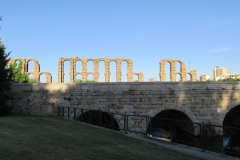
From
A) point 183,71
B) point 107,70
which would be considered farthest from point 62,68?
point 183,71

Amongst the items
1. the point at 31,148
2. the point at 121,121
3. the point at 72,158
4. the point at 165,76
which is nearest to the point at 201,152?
the point at 72,158

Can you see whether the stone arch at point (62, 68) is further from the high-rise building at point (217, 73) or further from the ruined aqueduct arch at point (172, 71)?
the high-rise building at point (217, 73)

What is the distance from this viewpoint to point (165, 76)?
155ft

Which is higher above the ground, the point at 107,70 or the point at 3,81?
the point at 107,70

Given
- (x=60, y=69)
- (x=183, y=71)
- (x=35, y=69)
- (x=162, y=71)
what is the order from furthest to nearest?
(x=183, y=71)
(x=162, y=71)
(x=35, y=69)
(x=60, y=69)

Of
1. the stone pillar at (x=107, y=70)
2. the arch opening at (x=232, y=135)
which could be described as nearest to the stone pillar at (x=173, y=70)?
the stone pillar at (x=107, y=70)

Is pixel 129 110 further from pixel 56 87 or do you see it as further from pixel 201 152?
pixel 201 152

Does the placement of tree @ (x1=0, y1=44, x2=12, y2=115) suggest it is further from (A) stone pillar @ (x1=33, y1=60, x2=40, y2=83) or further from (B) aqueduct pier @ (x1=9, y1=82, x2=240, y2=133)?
(A) stone pillar @ (x1=33, y1=60, x2=40, y2=83)

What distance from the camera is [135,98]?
1617 cm

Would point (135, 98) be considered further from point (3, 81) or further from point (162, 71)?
point (162, 71)

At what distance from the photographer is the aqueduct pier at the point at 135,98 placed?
50.8 ft

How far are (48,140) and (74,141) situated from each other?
72 centimetres

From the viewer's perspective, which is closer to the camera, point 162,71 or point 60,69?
point 60,69

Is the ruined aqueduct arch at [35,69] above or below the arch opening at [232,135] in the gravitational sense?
above
